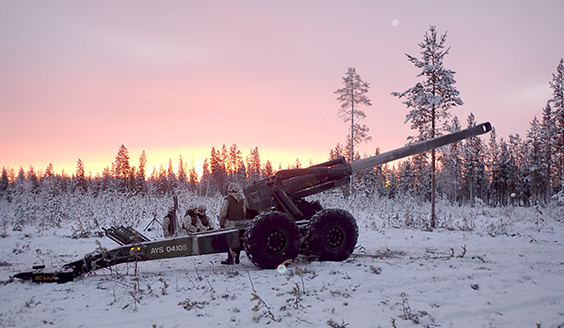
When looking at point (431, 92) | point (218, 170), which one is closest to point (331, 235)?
point (431, 92)

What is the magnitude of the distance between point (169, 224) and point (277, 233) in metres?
4.12

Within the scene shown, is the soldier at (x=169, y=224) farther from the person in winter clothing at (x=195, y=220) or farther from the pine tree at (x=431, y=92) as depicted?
the pine tree at (x=431, y=92)

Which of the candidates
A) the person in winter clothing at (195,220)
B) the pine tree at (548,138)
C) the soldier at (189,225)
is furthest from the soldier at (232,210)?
the pine tree at (548,138)

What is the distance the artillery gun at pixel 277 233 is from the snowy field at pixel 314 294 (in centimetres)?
30

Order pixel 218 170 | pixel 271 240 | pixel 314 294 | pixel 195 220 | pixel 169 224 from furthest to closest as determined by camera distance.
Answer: pixel 218 170 < pixel 169 224 < pixel 195 220 < pixel 271 240 < pixel 314 294

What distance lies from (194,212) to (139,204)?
8.52m

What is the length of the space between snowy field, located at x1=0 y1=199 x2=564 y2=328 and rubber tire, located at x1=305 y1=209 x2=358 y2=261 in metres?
0.28

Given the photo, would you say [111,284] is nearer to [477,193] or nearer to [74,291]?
[74,291]

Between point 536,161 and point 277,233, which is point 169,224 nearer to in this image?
point 277,233

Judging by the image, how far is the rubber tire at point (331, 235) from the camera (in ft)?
22.9

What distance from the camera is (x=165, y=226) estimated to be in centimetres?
918

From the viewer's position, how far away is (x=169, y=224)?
30.7 ft

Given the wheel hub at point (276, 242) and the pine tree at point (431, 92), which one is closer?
the wheel hub at point (276, 242)

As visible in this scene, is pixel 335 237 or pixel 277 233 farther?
pixel 335 237
